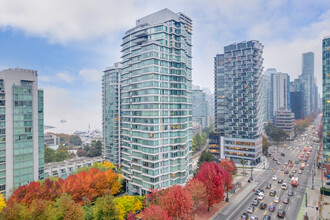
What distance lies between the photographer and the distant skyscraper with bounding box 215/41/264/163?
115 metres

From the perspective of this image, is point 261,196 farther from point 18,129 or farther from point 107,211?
point 18,129

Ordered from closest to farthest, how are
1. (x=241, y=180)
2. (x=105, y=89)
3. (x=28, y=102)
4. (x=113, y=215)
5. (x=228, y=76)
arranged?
1. (x=113, y=215)
2. (x=28, y=102)
3. (x=241, y=180)
4. (x=105, y=89)
5. (x=228, y=76)

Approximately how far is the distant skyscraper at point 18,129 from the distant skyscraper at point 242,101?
3904 inches

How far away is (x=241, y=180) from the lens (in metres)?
86.0

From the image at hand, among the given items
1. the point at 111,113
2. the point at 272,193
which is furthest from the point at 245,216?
the point at 111,113

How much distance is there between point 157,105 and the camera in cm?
6288

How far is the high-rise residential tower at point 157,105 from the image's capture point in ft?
206

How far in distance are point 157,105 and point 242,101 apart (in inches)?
2883

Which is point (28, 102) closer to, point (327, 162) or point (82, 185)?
point (82, 185)

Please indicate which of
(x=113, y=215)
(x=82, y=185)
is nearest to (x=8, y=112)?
(x=82, y=185)

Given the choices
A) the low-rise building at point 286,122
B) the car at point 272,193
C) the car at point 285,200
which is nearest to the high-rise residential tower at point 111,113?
the car at point 272,193

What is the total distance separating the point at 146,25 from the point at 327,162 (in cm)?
9764

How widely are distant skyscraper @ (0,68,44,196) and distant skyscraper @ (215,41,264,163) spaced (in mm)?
99172

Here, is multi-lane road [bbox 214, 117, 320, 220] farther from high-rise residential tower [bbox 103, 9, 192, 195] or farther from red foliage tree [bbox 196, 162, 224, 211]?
high-rise residential tower [bbox 103, 9, 192, 195]
